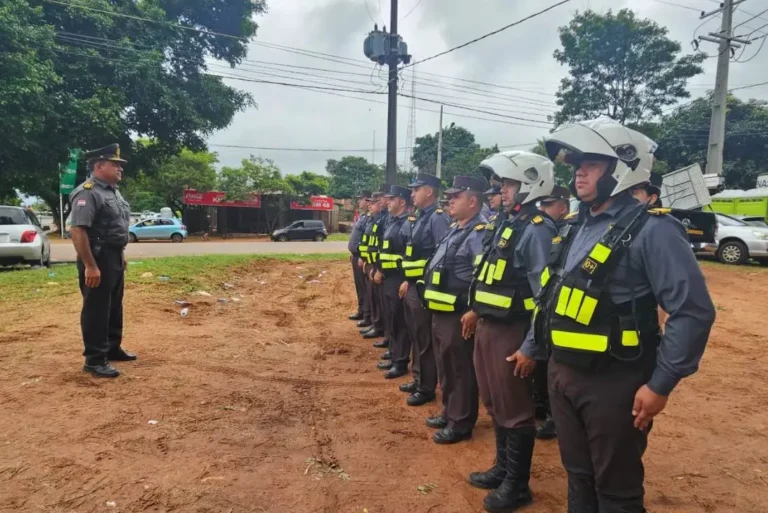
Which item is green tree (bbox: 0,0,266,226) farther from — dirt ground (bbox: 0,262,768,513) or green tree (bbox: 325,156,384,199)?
green tree (bbox: 325,156,384,199)

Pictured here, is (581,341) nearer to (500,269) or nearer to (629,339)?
(629,339)

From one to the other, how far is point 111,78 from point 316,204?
2377 cm

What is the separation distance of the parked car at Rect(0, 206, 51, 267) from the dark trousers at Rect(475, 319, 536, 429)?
11186 millimetres

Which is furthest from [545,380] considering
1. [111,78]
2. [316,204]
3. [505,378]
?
[316,204]

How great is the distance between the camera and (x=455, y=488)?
9.52 feet

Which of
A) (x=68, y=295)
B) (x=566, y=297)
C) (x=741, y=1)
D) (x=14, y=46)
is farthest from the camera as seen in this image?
(x=741, y=1)

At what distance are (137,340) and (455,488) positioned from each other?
421cm

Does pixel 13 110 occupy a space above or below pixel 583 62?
below

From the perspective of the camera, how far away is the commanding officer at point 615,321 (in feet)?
5.77

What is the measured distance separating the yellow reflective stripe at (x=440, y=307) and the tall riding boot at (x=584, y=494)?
1481 millimetres

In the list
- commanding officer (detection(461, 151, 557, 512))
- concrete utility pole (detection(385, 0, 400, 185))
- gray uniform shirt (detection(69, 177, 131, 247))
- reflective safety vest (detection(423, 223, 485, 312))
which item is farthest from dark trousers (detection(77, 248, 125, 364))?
concrete utility pole (detection(385, 0, 400, 185))

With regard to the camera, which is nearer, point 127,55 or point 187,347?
point 187,347

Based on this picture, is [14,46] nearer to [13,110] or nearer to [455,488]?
[13,110]

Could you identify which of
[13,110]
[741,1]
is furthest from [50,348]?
[741,1]
